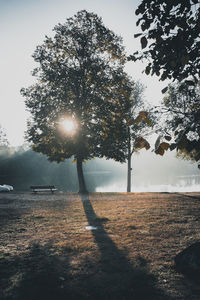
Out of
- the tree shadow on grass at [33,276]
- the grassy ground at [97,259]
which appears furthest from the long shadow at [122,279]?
the tree shadow on grass at [33,276]

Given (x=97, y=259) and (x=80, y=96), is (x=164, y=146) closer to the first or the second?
(x=97, y=259)

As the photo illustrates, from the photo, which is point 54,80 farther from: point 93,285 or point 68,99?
point 93,285

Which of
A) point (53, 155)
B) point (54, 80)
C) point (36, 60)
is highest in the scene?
point (36, 60)

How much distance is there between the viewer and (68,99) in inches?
757

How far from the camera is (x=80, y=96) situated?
19875 millimetres

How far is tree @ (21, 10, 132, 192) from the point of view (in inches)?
741

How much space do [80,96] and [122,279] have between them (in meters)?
18.2

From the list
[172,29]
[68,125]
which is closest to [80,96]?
[68,125]

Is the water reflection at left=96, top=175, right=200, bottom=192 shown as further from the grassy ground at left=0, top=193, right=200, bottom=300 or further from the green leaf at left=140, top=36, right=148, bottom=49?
the green leaf at left=140, top=36, right=148, bottom=49

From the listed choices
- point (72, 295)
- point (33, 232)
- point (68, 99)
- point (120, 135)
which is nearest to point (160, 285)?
point (72, 295)

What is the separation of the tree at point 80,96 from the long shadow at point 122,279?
14530 mm

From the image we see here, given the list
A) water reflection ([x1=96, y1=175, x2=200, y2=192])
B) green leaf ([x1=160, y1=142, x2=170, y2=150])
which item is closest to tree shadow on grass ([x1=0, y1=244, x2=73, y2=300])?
green leaf ([x1=160, y1=142, x2=170, y2=150])

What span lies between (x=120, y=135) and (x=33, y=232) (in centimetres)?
1371

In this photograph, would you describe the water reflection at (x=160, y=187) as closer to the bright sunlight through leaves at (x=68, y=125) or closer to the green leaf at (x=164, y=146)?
the bright sunlight through leaves at (x=68, y=125)
